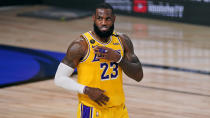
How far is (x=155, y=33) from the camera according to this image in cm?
1176

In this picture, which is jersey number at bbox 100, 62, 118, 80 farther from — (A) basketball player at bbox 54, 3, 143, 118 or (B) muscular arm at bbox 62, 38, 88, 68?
(B) muscular arm at bbox 62, 38, 88, 68

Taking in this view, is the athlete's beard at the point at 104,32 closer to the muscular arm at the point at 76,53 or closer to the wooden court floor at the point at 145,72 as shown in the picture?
the muscular arm at the point at 76,53

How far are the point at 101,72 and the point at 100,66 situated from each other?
0.05 meters

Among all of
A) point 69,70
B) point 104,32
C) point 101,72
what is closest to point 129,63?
point 101,72

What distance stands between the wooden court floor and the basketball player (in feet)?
7.72

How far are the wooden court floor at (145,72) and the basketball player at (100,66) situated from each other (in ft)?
7.72

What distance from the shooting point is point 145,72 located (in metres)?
8.23

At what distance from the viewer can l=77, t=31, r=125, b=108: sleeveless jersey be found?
3521 mm

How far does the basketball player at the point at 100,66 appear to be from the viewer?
3469mm

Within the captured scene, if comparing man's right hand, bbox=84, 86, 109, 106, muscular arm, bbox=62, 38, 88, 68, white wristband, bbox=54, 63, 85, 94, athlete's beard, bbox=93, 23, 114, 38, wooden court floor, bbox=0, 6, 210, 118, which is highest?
athlete's beard, bbox=93, 23, 114, 38

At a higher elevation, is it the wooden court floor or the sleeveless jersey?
the sleeveless jersey

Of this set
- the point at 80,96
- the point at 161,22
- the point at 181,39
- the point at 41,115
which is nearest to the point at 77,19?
the point at 161,22

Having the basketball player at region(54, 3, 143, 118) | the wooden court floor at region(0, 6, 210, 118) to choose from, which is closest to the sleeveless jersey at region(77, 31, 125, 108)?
the basketball player at region(54, 3, 143, 118)

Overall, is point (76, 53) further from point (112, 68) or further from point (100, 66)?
point (112, 68)
